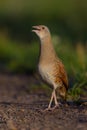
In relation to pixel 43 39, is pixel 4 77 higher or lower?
lower

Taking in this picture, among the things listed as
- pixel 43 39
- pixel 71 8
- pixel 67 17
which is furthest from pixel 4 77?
pixel 71 8

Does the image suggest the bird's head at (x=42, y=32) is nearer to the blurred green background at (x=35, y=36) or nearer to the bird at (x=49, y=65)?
the bird at (x=49, y=65)

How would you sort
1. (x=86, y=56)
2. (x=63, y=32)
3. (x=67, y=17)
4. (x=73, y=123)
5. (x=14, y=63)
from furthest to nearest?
(x=67, y=17) → (x=63, y=32) → (x=14, y=63) → (x=86, y=56) → (x=73, y=123)

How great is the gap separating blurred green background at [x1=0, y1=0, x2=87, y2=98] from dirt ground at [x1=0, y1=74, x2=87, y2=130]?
0.85 m

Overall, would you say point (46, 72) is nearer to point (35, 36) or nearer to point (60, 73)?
point (60, 73)

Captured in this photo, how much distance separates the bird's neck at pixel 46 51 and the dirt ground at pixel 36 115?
2.21 ft

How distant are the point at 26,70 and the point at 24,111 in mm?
5453

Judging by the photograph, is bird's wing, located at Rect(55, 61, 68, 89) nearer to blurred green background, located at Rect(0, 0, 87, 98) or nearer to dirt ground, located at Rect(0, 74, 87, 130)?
dirt ground, located at Rect(0, 74, 87, 130)

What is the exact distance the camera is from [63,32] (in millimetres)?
20891

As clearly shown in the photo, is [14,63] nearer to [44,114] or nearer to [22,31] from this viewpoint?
[44,114]

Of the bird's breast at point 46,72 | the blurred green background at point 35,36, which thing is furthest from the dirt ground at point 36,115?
the blurred green background at point 35,36

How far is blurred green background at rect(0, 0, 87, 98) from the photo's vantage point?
45.2 feet

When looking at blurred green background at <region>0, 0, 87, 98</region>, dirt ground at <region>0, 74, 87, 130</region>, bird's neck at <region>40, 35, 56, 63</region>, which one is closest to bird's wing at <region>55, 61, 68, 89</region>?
bird's neck at <region>40, 35, 56, 63</region>

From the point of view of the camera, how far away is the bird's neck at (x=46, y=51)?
9.10 metres
